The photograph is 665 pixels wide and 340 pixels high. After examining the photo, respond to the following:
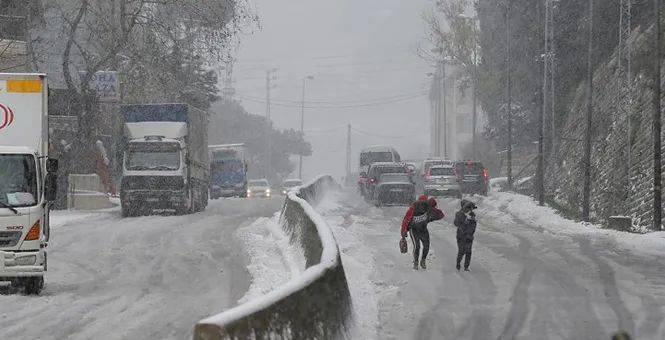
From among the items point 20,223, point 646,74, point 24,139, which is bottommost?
point 20,223

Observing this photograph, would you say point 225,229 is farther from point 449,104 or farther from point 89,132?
point 449,104

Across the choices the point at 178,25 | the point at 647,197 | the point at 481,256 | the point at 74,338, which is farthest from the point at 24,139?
the point at 178,25

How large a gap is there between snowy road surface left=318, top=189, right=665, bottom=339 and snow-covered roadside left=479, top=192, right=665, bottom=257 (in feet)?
0.35

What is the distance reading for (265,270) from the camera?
1930 centimetres

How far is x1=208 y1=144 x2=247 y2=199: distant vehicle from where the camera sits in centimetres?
6069

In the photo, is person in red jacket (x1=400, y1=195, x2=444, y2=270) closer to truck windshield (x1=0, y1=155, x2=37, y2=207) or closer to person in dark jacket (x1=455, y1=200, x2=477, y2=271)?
person in dark jacket (x1=455, y1=200, x2=477, y2=271)

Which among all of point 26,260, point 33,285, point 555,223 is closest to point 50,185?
point 26,260

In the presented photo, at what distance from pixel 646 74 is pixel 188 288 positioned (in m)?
26.1

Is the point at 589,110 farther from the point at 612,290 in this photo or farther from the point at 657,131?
the point at 612,290

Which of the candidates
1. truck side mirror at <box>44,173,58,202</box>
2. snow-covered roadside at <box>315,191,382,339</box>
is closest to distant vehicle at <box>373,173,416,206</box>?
snow-covered roadside at <box>315,191,382,339</box>

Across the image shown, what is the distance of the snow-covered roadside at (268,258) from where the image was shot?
1700 centimetres

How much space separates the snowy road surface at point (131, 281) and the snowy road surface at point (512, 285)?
2.29 meters

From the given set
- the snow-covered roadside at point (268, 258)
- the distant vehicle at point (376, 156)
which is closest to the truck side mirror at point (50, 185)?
the snow-covered roadside at point (268, 258)

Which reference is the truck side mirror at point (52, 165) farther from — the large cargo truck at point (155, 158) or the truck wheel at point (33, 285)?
the large cargo truck at point (155, 158)
